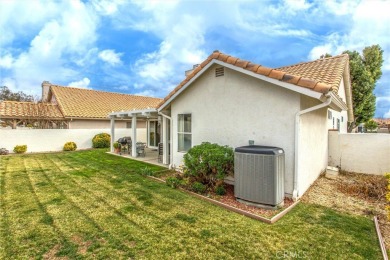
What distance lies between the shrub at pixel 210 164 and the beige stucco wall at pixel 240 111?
3.26 feet

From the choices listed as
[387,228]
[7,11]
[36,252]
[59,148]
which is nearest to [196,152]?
[36,252]

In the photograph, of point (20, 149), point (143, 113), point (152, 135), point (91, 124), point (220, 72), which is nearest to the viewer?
point (220, 72)

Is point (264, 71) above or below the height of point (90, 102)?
below

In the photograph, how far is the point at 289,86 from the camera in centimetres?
577

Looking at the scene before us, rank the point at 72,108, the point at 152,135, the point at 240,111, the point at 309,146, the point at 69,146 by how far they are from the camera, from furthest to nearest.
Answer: the point at 72,108 → the point at 152,135 → the point at 69,146 → the point at 240,111 → the point at 309,146

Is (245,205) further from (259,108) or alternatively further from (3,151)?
(3,151)

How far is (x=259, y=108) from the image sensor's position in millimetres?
6852

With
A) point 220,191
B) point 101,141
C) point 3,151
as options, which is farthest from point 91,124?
point 220,191

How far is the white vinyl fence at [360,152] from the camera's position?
9492 millimetres

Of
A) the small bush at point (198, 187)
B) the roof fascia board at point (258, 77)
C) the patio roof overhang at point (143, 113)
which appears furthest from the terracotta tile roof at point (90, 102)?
the small bush at point (198, 187)

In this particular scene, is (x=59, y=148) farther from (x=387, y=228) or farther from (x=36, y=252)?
(x=387, y=228)

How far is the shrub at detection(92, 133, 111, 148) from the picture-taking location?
65.0 ft

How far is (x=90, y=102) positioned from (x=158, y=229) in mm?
22640

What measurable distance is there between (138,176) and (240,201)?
5.01m
